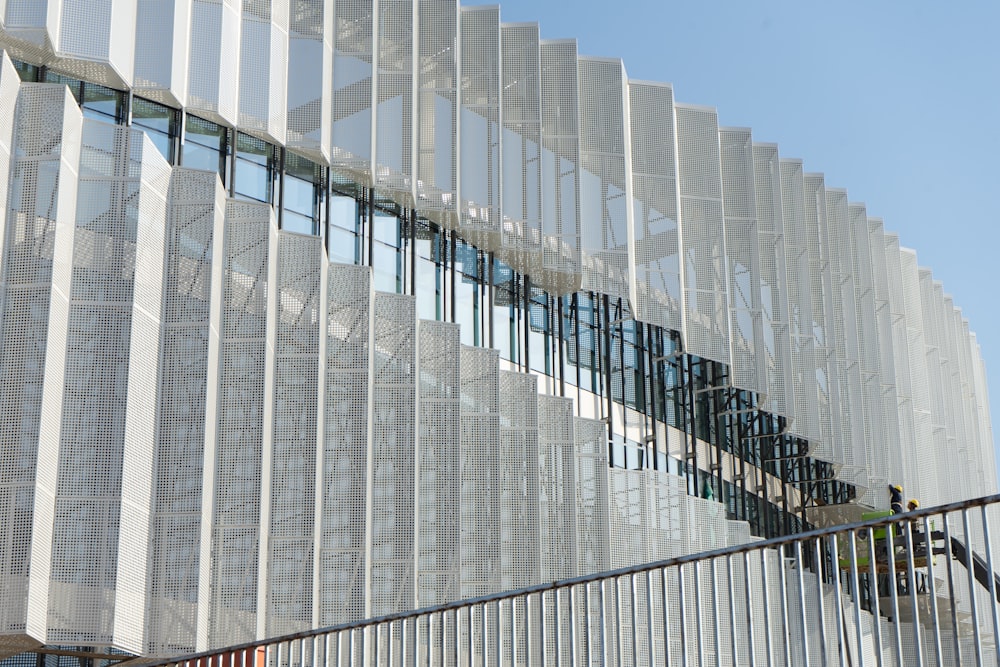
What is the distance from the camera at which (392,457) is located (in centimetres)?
2506

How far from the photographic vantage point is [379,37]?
27562 mm

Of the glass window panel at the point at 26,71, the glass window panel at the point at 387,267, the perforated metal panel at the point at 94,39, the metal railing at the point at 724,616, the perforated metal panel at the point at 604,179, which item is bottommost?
the metal railing at the point at 724,616

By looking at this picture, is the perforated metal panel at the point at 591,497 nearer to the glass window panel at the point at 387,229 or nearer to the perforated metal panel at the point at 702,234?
the glass window panel at the point at 387,229

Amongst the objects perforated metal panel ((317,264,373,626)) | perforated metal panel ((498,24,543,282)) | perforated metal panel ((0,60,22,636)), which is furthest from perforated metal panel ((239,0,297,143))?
perforated metal panel ((498,24,543,282))

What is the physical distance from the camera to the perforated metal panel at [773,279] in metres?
37.6

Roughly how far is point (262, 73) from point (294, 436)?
6571 millimetres

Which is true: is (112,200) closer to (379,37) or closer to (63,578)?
(63,578)

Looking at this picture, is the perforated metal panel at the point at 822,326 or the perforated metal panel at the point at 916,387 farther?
the perforated metal panel at the point at 916,387

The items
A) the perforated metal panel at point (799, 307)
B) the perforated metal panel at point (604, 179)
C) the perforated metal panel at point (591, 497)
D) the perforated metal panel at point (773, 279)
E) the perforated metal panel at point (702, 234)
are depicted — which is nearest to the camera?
the perforated metal panel at point (591, 497)

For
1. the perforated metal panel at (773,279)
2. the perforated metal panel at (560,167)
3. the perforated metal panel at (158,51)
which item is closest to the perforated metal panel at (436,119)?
the perforated metal panel at (560,167)

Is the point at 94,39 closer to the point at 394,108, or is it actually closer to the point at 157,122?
the point at 157,122

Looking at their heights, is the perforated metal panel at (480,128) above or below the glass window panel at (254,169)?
above

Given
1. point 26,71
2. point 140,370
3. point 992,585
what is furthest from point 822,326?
point 992,585

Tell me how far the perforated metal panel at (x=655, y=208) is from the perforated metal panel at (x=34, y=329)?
617 inches
